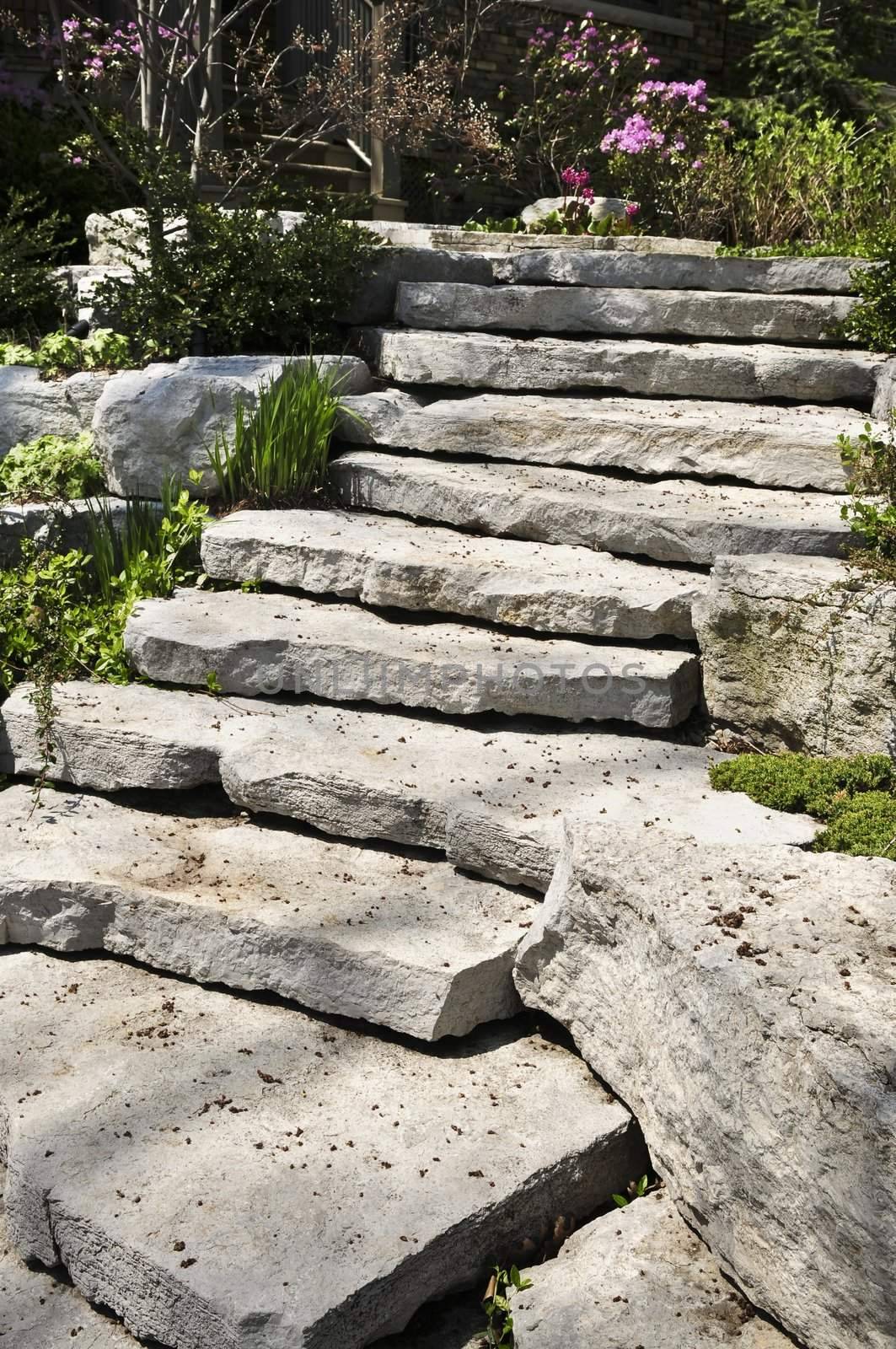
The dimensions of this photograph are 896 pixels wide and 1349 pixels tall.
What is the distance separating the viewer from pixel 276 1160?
2.53m

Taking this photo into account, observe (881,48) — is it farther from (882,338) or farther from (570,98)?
(882,338)

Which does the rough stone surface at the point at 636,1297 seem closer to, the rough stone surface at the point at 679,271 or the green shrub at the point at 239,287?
the green shrub at the point at 239,287

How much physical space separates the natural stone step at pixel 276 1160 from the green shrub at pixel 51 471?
108 inches

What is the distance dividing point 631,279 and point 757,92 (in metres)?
5.70

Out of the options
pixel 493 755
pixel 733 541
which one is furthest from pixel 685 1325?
pixel 733 541

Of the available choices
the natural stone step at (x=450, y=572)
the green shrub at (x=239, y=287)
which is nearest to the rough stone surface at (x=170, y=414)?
the green shrub at (x=239, y=287)

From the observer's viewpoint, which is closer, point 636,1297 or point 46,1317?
point 636,1297

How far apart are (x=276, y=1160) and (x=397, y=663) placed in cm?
173

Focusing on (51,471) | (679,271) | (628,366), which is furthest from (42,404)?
(679,271)

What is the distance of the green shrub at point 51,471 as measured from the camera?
5.23 metres

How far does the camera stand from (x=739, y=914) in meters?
2.42

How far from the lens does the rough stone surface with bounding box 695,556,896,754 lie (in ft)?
10.9

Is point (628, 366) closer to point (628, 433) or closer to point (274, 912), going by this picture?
point (628, 433)

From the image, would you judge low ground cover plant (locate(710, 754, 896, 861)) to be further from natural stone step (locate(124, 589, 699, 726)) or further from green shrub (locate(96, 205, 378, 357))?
green shrub (locate(96, 205, 378, 357))
